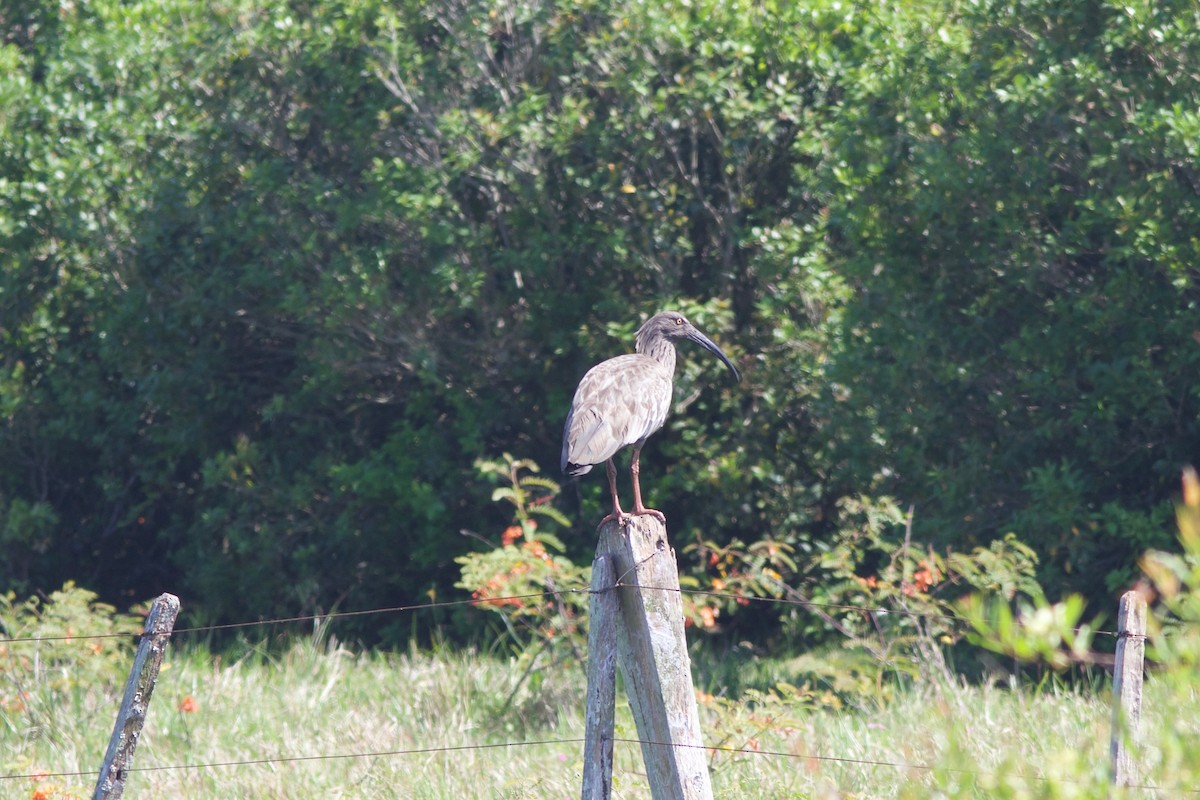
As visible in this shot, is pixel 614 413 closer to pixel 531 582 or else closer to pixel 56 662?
pixel 531 582

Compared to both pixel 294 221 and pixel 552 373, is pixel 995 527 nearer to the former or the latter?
pixel 552 373

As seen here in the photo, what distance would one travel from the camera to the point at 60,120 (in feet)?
39.8

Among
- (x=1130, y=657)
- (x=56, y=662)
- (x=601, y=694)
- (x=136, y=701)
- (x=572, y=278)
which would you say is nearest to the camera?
(x=1130, y=657)

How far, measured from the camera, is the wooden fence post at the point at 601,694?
13.0 ft

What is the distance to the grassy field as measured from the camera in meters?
5.68

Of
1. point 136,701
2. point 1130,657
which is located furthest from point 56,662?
point 1130,657

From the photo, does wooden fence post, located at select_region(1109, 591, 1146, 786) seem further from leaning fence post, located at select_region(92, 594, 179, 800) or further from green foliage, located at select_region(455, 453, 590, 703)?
green foliage, located at select_region(455, 453, 590, 703)

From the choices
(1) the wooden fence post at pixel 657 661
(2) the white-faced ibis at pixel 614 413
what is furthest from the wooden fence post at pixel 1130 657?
(2) the white-faced ibis at pixel 614 413

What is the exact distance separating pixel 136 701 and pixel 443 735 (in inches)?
123

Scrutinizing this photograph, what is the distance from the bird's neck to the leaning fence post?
134 inches

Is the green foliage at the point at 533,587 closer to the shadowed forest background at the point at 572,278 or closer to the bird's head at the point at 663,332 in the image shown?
the shadowed forest background at the point at 572,278

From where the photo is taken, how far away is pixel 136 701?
4.15m

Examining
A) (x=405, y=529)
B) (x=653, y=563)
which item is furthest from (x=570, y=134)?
(x=653, y=563)

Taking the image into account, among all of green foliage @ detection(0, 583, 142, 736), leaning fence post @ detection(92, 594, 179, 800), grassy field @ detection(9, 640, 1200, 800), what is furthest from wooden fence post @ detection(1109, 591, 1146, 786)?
green foliage @ detection(0, 583, 142, 736)
